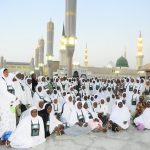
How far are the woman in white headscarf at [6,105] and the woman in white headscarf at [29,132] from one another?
0.73ft

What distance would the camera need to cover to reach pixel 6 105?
5.43 metres

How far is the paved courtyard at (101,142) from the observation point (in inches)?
216

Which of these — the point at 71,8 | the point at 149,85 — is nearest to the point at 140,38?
the point at 71,8

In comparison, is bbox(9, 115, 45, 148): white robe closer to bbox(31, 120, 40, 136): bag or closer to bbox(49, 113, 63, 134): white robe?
bbox(31, 120, 40, 136): bag

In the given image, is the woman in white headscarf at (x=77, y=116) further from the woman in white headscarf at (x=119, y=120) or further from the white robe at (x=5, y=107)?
the white robe at (x=5, y=107)

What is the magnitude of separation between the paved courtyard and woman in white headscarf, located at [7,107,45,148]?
0.16 m

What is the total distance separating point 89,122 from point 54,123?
35.5 inches

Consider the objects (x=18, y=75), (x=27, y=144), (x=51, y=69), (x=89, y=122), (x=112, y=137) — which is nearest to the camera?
(x=27, y=144)

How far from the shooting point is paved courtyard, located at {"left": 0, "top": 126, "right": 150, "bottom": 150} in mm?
5498

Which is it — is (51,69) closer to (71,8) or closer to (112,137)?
(71,8)

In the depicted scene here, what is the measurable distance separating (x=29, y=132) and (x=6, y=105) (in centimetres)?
65

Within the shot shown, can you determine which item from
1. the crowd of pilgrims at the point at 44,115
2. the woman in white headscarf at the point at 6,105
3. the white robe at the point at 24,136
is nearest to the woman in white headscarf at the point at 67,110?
the crowd of pilgrims at the point at 44,115

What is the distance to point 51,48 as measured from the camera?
222ft

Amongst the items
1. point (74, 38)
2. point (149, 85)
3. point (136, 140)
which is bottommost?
point (136, 140)
